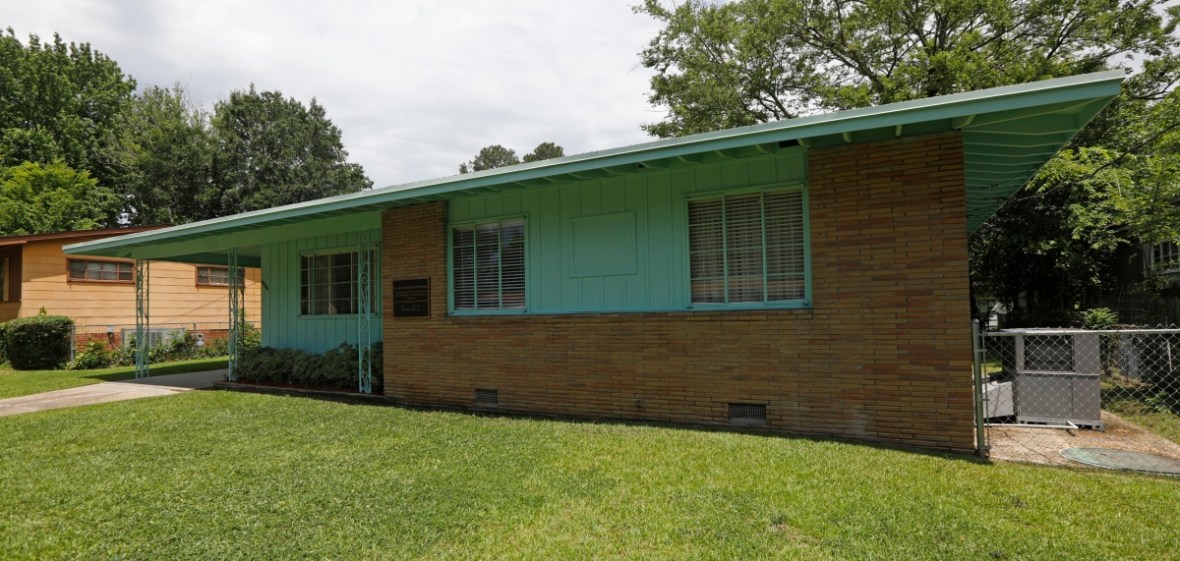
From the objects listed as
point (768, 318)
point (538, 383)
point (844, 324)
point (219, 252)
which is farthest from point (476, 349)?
point (219, 252)

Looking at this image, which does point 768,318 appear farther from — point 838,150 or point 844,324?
point 838,150

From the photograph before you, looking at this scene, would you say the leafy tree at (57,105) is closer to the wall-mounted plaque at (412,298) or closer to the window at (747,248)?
the wall-mounted plaque at (412,298)

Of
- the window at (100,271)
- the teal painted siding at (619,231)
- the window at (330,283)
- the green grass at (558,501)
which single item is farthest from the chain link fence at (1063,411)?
the window at (100,271)

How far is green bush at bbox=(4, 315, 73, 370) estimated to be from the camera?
15.2m

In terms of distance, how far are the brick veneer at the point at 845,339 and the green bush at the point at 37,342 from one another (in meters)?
15.2

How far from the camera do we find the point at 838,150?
239 inches

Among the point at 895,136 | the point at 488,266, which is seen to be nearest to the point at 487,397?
the point at 488,266

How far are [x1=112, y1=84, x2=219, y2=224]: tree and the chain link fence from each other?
126 feet

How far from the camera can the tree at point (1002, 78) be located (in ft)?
43.1

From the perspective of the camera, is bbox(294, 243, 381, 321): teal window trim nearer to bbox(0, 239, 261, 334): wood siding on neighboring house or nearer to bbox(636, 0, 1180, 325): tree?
bbox(0, 239, 261, 334): wood siding on neighboring house

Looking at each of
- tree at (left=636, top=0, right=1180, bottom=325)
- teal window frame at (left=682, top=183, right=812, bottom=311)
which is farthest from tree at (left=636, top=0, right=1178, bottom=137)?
teal window frame at (left=682, top=183, right=812, bottom=311)

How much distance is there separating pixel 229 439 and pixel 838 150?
274 inches

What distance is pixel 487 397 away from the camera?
27.2 ft

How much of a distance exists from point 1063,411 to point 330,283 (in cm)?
1156
